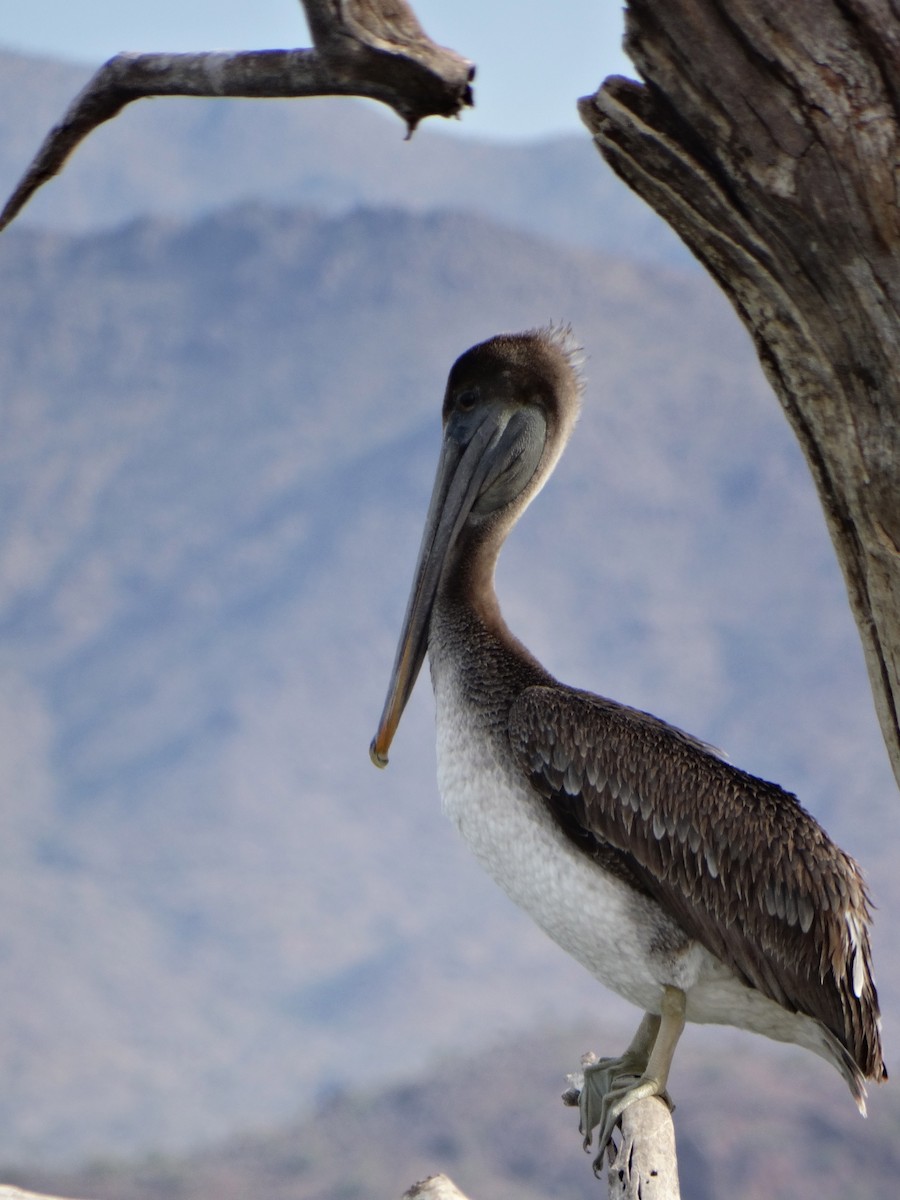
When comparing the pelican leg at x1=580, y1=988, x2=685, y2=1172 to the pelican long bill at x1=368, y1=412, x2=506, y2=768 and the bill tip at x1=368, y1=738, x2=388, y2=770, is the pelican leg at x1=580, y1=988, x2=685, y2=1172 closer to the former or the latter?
the bill tip at x1=368, y1=738, x2=388, y2=770

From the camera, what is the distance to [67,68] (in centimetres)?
12025

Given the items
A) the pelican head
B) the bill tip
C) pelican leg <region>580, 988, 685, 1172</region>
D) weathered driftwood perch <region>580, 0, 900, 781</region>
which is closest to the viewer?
weathered driftwood perch <region>580, 0, 900, 781</region>

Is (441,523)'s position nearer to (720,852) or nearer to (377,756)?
(377,756)

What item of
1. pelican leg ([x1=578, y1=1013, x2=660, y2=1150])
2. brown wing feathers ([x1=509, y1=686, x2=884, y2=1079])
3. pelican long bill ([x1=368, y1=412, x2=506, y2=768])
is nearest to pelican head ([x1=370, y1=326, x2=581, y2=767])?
pelican long bill ([x1=368, y1=412, x2=506, y2=768])

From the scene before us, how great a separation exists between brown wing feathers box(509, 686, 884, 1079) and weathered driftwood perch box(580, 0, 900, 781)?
0.92 m

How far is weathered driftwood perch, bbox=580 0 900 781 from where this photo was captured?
207 cm

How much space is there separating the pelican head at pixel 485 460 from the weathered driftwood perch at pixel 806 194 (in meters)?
1.39

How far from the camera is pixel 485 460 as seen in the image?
12.2ft

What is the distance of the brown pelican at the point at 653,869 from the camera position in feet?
10.2

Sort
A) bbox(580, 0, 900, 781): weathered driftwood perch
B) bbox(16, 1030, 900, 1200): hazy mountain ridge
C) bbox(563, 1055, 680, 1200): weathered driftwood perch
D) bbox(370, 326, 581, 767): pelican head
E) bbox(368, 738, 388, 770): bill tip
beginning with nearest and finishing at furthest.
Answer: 1. bbox(580, 0, 900, 781): weathered driftwood perch
2. bbox(563, 1055, 680, 1200): weathered driftwood perch
3. bbox(368, 738, 388, 770): bill tip
4. bbox(370, 326, 581, 767): pelican head
5. bbox(16, 1030, 900, 1200): hazy mountain ridge

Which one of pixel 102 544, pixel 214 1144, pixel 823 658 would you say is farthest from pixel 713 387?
pixel 214 1144

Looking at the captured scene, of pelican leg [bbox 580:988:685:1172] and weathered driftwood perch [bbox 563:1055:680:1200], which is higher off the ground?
pelican leg [bbox 580:988:685:1172]

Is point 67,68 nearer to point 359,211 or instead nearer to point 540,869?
point 359,211

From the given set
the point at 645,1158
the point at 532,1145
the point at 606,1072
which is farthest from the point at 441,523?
the point at 532,1145
